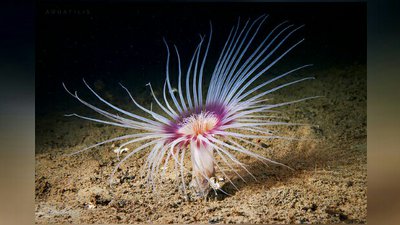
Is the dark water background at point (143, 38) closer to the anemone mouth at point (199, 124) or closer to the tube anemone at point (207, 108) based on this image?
the tube anemone at point (207, 108)

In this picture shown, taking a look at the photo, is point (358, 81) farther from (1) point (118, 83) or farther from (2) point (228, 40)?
(1) point (118, 83)

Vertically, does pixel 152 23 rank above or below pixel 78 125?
above

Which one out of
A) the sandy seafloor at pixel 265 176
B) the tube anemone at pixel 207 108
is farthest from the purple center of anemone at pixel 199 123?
the sandy seafloor at pixel 265 176

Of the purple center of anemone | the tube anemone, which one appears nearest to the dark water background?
the tube anemone

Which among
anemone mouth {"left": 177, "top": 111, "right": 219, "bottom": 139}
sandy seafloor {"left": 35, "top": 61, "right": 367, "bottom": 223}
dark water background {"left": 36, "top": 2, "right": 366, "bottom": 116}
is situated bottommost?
sandy seafloor {"left": 35, "top": 61, "right": 367, "bottom": 223}

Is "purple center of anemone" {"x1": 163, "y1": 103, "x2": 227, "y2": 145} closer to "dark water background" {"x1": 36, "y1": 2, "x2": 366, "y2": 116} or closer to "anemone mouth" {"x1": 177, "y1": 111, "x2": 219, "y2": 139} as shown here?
"anemone mouth" {"x1": 177, "y1": 111, "x2": 219, "y2": 139}

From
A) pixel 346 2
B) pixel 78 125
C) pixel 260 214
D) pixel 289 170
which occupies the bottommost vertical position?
pixel 260 214

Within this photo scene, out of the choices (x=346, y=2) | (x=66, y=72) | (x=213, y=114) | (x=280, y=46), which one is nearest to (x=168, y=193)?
(x=213, y=114)
